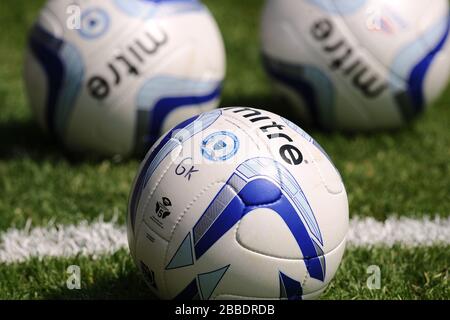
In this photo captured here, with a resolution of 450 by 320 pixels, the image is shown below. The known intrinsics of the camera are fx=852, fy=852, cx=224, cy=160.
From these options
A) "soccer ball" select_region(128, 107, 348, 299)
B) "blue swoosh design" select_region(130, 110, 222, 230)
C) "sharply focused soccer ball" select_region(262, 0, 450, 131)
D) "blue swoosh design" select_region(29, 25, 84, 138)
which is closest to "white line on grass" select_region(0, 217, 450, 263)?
"blue swoosh design" select_region(130, 110, 222, 230)

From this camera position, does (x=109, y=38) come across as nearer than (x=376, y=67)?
Yes

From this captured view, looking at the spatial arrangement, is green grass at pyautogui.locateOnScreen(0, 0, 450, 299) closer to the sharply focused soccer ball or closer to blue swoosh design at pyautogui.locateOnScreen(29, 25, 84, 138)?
the sharply focused soccer ball

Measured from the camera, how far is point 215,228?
128 inches

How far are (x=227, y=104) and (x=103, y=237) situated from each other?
2.52 meters

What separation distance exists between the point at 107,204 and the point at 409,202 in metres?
1.74

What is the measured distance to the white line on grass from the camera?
167 inches

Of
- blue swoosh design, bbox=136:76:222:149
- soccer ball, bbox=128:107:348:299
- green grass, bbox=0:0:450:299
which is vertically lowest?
green grass, bbox=0:0:450:299

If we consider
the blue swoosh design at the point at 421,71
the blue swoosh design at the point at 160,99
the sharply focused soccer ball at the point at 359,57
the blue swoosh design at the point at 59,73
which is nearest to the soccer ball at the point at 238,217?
the blue swoosh design at the point at 160,99

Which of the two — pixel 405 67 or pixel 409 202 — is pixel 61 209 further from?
pixel 405 67

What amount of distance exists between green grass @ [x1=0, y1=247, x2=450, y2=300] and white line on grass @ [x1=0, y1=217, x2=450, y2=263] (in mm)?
115

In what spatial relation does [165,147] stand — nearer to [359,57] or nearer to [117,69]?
[117,69]

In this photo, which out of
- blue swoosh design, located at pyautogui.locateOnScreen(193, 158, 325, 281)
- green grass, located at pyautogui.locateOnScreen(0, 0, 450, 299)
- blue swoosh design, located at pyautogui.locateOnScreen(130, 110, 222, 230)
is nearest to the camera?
blue swoosh design, located at pyautogui.locateOnScreen(193, 158, 325, 281)

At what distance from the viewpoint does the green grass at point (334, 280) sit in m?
3.79
